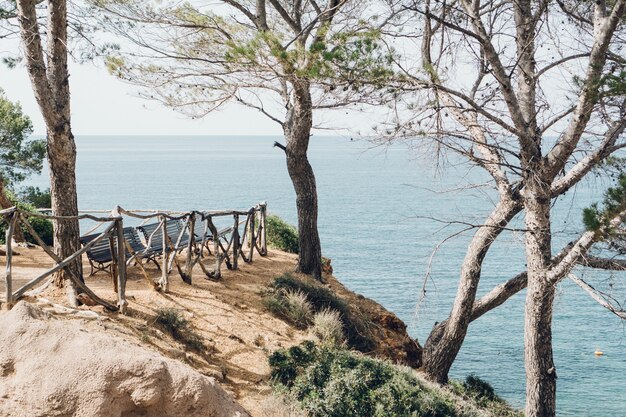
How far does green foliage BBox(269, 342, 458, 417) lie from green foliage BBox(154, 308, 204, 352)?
0.98m

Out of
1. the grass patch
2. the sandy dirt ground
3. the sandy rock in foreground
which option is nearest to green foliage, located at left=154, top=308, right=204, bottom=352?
the sandy dirt ground

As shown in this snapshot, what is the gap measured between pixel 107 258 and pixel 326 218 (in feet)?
190

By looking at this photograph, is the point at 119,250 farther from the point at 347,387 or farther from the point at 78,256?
the point at 347,387

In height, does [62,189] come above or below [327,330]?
above

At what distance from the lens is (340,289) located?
609 inches

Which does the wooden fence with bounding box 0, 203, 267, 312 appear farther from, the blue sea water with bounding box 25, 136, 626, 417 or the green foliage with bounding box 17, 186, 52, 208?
the green foliage with bounding box 17, 186, 52, 208

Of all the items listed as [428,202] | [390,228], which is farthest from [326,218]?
[428,202]

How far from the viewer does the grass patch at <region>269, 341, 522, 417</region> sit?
8672 millimetres

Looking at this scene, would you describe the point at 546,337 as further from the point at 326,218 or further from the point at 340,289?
the point at 326,218

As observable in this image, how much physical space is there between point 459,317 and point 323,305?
7.51 feet

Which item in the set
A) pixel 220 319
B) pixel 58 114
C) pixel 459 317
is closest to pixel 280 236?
pixel 459 317

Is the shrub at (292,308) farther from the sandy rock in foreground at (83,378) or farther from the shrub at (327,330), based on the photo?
the sandy rock in foreground at (83,378)

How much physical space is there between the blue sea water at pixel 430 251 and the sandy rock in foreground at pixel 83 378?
4.40 m

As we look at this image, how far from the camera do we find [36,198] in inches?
869
